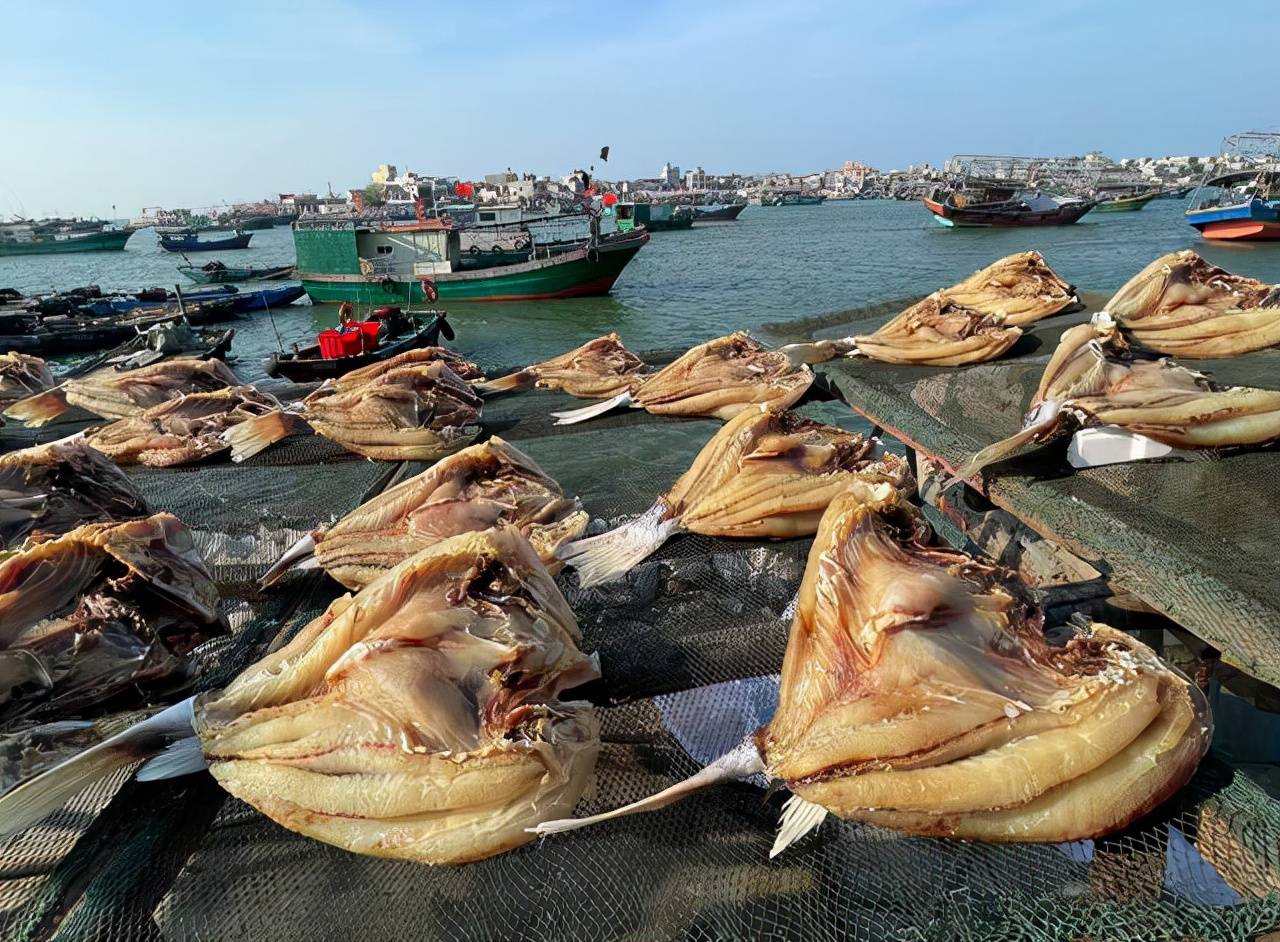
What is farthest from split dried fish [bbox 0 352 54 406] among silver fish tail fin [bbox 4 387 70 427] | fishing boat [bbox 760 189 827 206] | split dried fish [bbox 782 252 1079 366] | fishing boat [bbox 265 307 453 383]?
fishing boat [bbox 760 189 827 206]

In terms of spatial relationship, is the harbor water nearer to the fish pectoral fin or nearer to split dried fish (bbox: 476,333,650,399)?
split dried fish (bbox: 476,333,650,399)

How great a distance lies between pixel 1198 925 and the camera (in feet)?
5.40

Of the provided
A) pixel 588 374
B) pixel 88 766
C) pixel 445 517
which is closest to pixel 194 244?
pixel 588 374

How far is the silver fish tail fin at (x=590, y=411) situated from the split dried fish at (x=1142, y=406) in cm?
288

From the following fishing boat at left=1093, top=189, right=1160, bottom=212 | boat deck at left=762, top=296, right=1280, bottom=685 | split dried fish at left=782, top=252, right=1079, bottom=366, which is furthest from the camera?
fishing boat at left=1093, top=189, right=1160, bottom=212

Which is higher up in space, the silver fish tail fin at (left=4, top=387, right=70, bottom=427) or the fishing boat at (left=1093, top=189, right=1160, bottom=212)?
the silver fish tail fin at (left=4, top=387, right=70, bottom=427)

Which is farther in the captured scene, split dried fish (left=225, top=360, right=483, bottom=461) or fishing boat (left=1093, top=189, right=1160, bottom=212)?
fishing boat (left=1093, top=189, right=1160, bottom=212)

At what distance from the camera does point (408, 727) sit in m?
2.10

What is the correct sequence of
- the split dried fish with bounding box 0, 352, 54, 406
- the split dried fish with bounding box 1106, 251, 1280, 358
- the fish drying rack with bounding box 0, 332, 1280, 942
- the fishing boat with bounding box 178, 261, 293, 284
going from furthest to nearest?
the fishing boat with bounding box 178, 261, 293, 284 < the split dried fish with bounding box 0, 352, 54, 406 < the split dried fish with bounding box 1106, 251, 1280, 358 < the fish drying rack with bounding box 0, 332, 1280, 942

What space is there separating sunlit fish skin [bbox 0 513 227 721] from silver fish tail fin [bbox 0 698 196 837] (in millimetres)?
508

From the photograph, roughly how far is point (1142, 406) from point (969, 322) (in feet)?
7.48

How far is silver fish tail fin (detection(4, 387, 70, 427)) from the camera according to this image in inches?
273

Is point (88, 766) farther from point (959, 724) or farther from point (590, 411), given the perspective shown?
point (590, 411)

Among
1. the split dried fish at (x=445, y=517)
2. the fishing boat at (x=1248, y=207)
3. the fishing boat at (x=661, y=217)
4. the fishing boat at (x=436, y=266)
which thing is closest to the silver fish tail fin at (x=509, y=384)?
the split dried fish at (x=445, y=517)
